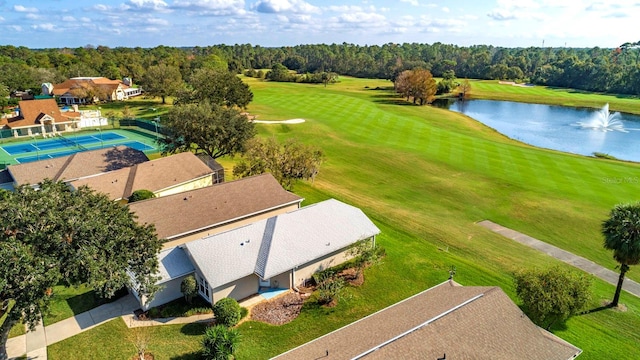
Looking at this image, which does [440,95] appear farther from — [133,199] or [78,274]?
[78,274]

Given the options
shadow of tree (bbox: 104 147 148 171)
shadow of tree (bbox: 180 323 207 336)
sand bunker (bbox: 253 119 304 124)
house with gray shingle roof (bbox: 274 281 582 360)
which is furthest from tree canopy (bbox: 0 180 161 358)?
sand bunker (bbox: 253 119 304 124)

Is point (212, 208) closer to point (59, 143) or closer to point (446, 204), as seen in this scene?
point (446, 204)

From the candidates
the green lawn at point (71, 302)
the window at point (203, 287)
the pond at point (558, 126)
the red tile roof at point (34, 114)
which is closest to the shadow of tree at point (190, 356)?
the window at point (203, 287)

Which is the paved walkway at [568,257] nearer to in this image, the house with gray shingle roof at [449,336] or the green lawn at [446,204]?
the green lawn at [446,204]

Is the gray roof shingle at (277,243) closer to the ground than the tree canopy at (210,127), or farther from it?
closer to the ground

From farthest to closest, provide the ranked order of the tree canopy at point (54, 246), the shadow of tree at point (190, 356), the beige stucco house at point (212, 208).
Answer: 1. the beige stucco house at point (212, 208)
2. the shadow of tree at point (190, 356)
3. the tree canopy at point (54, 246)

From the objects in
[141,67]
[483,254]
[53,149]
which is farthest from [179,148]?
[141,67]
